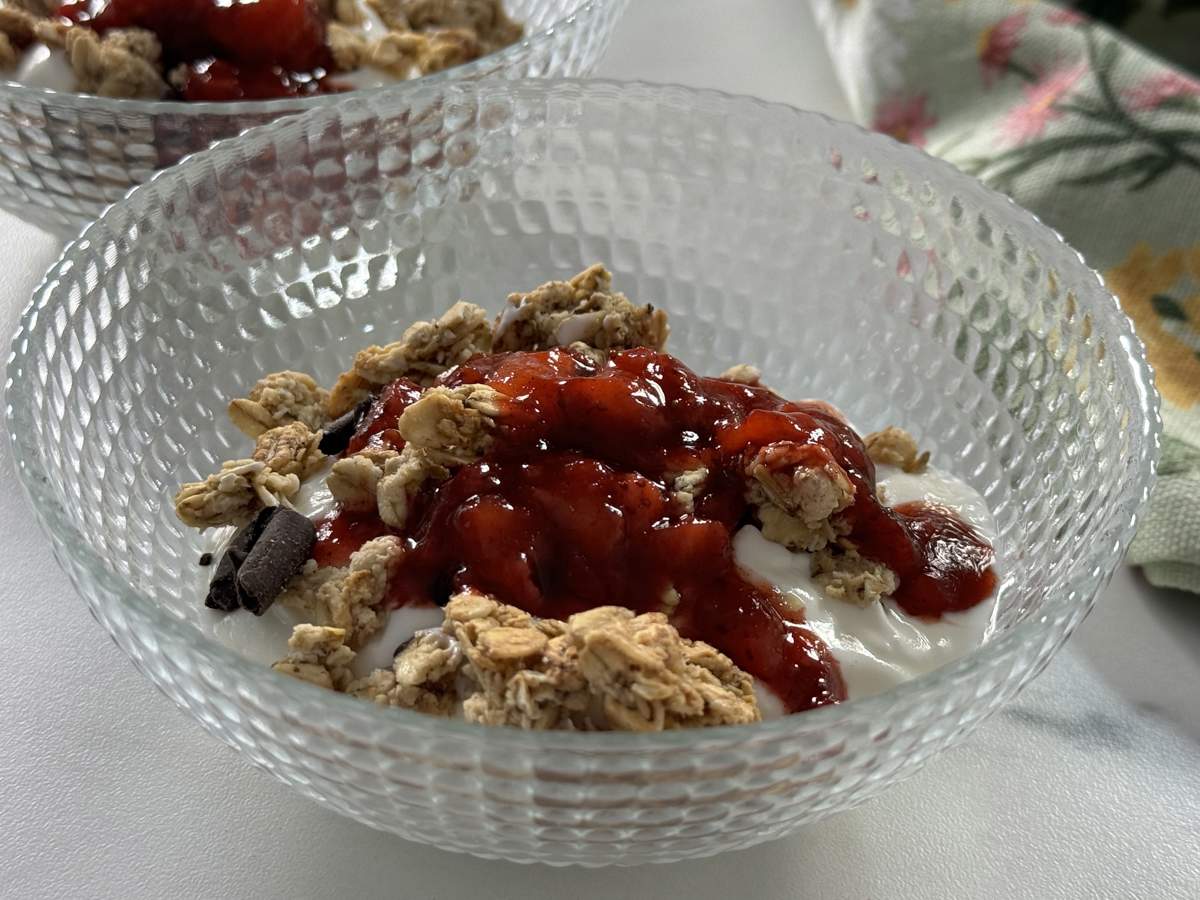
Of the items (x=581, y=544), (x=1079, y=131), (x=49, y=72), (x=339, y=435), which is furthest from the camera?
(x=1079, y=131)

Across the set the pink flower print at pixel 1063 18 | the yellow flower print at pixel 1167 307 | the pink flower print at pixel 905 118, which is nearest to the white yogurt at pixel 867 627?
the yellow flower print at pixel 1167 307

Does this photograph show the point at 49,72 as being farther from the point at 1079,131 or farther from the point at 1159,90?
the point at 1159,90

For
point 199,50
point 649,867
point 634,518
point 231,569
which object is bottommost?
point 649,867

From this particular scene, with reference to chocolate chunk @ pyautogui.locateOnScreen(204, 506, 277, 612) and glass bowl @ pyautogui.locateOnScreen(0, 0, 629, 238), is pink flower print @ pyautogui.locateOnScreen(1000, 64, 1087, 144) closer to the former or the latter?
glass bowl @ pyautogui.locateOnScreen(0, 0, 629, 238)

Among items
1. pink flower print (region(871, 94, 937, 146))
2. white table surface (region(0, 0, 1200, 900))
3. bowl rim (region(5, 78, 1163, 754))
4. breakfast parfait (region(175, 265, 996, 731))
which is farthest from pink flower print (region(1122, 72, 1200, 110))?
breakfast parfait (region(175, 265, 996, 731))

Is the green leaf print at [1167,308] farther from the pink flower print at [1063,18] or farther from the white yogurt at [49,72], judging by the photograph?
the white yogurt at [49,72]

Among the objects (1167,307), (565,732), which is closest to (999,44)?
(1167,307)
